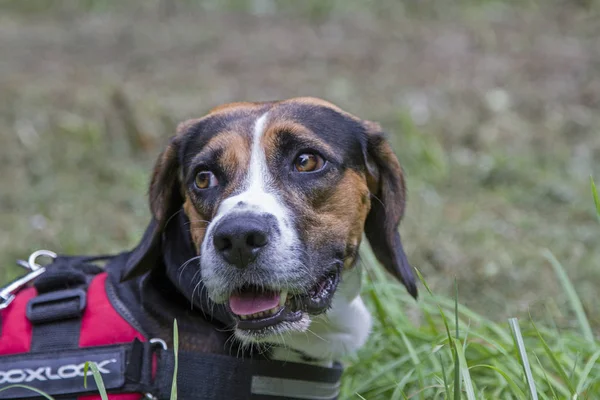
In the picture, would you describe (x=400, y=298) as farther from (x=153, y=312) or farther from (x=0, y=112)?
(x=0, y=112)

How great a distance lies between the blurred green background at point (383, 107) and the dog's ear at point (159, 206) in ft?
6.53

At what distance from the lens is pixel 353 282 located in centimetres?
307

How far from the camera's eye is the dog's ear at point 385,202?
308 cm

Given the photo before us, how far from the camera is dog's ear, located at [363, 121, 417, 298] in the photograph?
308 centimetres

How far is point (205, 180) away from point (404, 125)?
4073 millimetres

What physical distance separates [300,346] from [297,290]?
1.12 ft

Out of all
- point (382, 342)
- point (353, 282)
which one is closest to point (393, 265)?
point (353, 282)

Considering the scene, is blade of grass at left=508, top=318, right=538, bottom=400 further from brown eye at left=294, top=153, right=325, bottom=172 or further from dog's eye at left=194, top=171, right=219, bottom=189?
dog's eye at left=194, top=171, right=219, bottom=189

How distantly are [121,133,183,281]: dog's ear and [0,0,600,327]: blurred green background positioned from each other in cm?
199

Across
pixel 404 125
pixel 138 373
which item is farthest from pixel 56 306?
pixel 404 125

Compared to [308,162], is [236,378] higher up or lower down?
lower down

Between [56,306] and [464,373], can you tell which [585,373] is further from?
[56,306]

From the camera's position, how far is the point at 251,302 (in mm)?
2648

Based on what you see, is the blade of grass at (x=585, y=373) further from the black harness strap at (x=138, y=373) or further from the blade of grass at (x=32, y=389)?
the blade of grass at (x=32, y=389)
